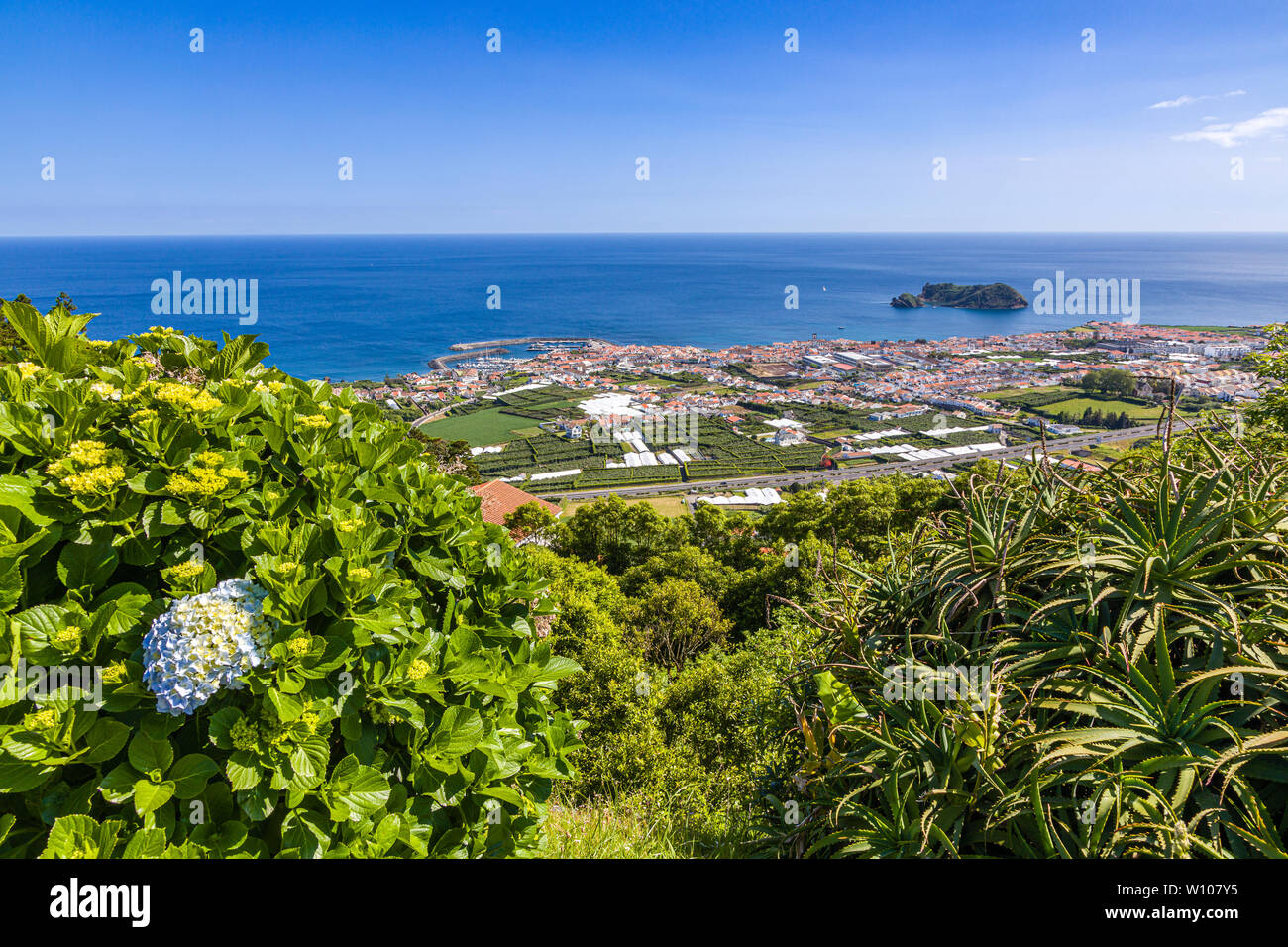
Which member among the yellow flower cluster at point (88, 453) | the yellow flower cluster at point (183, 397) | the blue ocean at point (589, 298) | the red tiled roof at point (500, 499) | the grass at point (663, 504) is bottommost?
the grass at point (663, 504)

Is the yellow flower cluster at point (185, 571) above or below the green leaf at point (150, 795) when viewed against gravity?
above

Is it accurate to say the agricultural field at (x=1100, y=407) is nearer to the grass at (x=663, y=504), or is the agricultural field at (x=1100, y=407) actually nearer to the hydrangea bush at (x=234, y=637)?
the grass at (x=663, y=504)

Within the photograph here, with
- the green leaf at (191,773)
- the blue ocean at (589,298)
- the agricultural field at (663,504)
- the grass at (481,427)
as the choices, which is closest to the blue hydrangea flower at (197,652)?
the green leaf at (191,773)

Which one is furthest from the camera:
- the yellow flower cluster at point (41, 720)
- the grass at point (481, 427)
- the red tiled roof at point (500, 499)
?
the grass at point (481, 427)

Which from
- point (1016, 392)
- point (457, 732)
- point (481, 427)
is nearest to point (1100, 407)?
point (1016, 392)

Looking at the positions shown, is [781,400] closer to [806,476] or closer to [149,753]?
[806,476]

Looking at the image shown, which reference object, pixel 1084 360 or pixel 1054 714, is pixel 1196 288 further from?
pixel 1054 714

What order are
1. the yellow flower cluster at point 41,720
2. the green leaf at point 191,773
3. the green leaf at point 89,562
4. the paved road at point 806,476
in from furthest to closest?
1. the paved road at point 806,476
2. the green leaf at point 89,562
3. the green leaf at point 191,773
4. the yellow flower cluster at point 41,720
